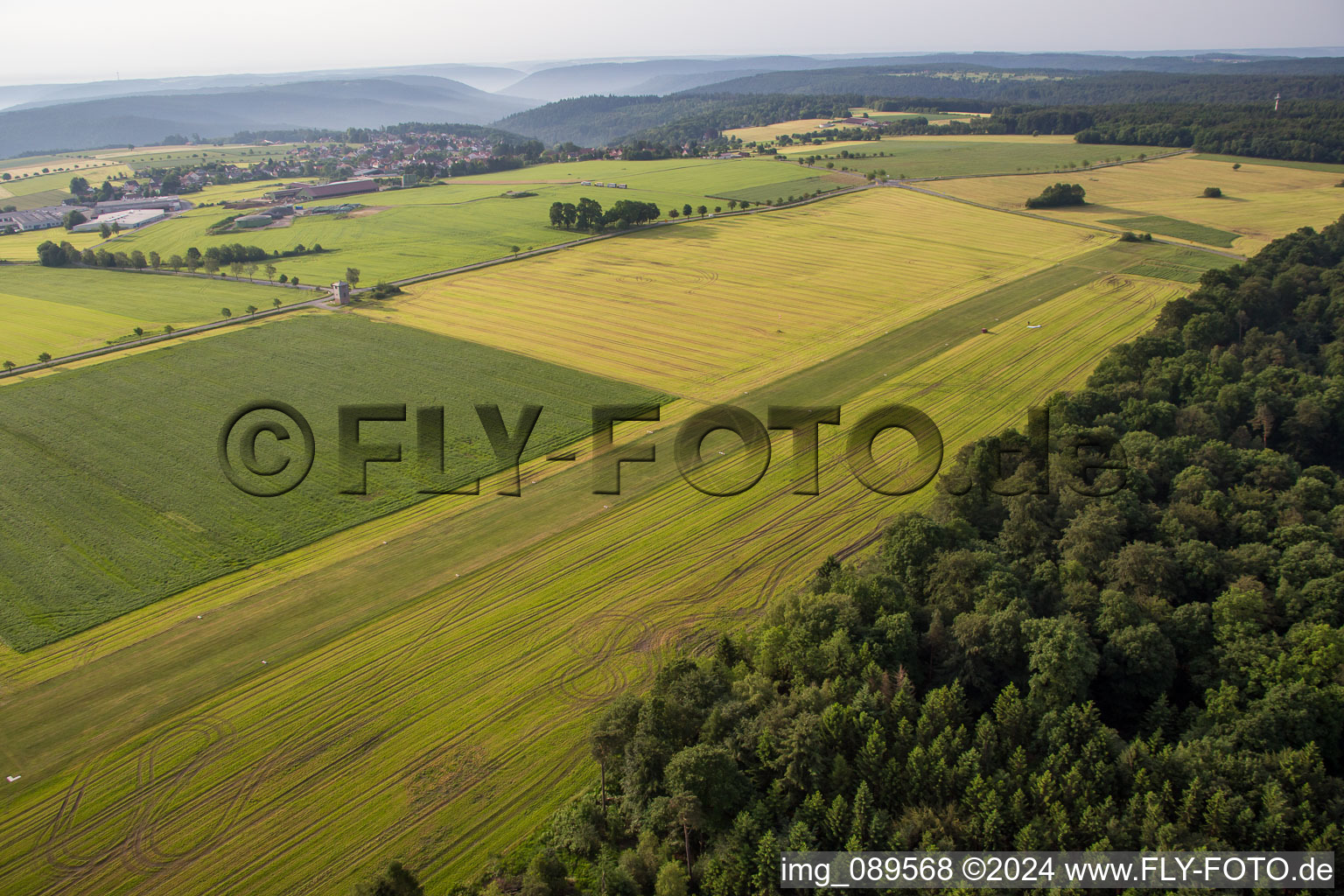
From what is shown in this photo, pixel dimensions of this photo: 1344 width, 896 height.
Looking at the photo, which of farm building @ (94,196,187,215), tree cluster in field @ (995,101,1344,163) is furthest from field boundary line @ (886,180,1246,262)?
farm building @ (94,196,187,215)

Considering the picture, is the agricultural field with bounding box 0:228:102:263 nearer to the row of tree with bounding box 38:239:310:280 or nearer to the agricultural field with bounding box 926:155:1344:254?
the row of tree with bounding box 38:239:310:280

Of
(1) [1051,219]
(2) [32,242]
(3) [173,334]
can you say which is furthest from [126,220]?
(1) [1051,219]

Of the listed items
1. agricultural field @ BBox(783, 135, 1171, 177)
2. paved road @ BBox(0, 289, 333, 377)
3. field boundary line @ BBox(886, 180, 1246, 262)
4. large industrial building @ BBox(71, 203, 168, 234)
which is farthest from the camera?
agricultural field @ BBox(783, 135, 1171, 177)

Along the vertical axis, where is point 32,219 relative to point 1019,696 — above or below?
above

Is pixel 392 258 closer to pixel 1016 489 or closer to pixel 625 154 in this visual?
pixel 1016 489

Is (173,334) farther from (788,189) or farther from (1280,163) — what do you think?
(1280,163)

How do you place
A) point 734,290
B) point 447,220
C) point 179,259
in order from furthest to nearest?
point 447,220, point 179,259, point 734,290

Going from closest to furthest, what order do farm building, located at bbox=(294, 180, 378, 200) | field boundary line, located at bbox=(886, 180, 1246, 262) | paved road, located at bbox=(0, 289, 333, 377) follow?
paved road, located at bbox=(0, 289, 333, 377), field boundary line, located at bbox=(886, 180, 1246, 262), farm building, located at bbox=(294, 180, 378, 200)
